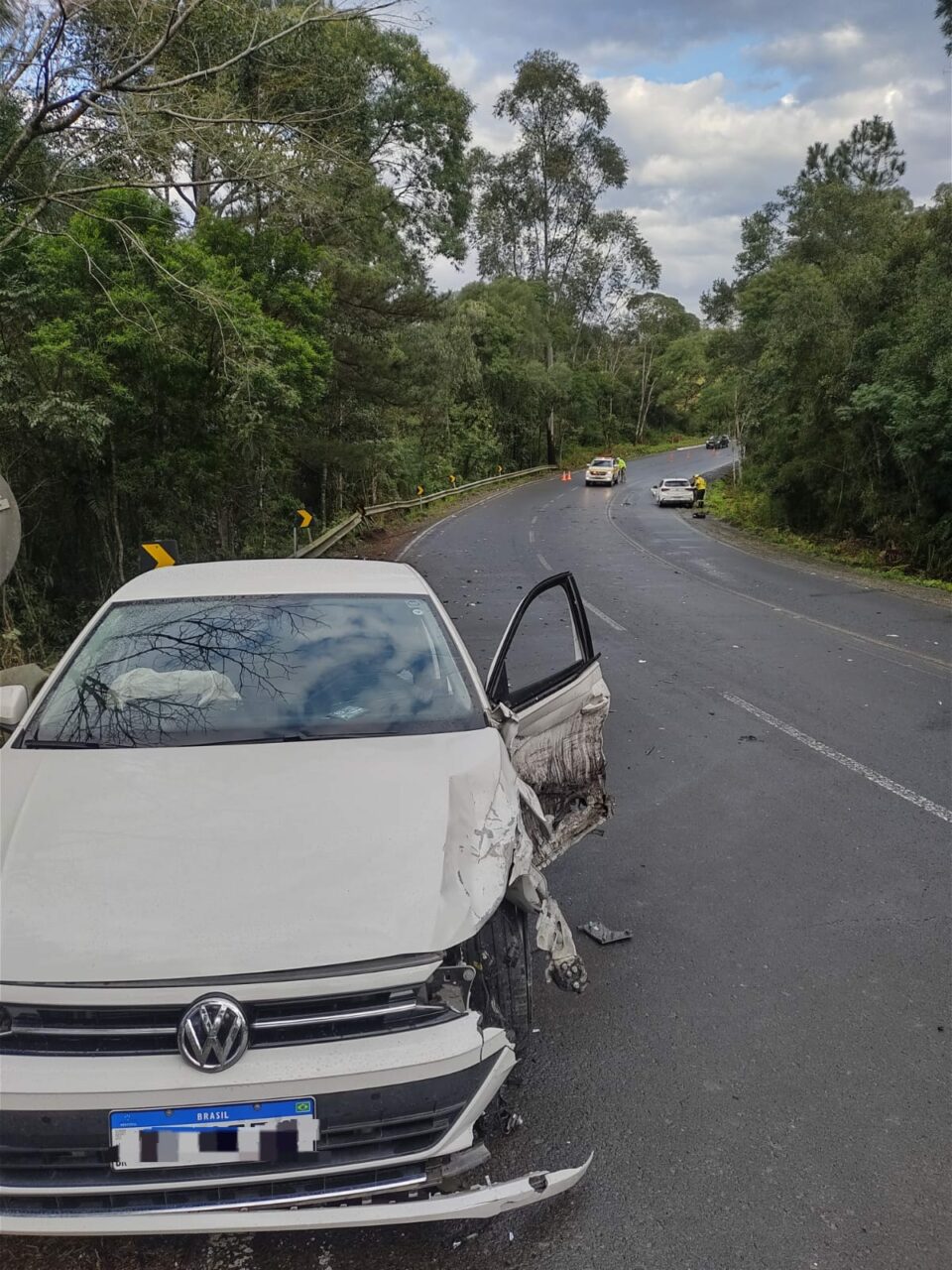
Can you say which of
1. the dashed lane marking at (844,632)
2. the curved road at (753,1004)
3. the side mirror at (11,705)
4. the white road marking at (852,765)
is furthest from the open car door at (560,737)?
the dashed lane marking at (844,632)

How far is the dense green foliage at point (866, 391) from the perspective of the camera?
16.8m

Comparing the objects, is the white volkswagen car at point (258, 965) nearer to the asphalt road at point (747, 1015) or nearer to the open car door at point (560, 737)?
the asphalt road at point (747, 1015)

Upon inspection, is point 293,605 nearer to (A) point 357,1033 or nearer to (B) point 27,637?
(A) point 357,1033

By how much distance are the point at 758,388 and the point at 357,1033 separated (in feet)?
82.7

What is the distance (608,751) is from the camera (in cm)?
681

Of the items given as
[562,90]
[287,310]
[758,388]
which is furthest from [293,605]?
[562,90]

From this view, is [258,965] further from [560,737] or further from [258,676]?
[560,737]

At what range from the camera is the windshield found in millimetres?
3359

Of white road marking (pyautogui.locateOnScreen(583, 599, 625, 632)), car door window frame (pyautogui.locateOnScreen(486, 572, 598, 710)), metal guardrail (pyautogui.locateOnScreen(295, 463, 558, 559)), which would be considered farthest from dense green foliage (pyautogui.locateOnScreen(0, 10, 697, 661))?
car door window frame (pyautogui.locateOnScreen(486, 572, 598, 710))

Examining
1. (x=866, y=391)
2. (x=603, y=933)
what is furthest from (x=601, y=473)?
(x=603, y=933)

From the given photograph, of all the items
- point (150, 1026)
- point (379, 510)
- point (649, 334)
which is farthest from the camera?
point (649, 334)

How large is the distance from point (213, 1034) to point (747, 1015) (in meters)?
2.27

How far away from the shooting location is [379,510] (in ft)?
93.0

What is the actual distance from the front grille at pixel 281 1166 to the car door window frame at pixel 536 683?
1798 mm
